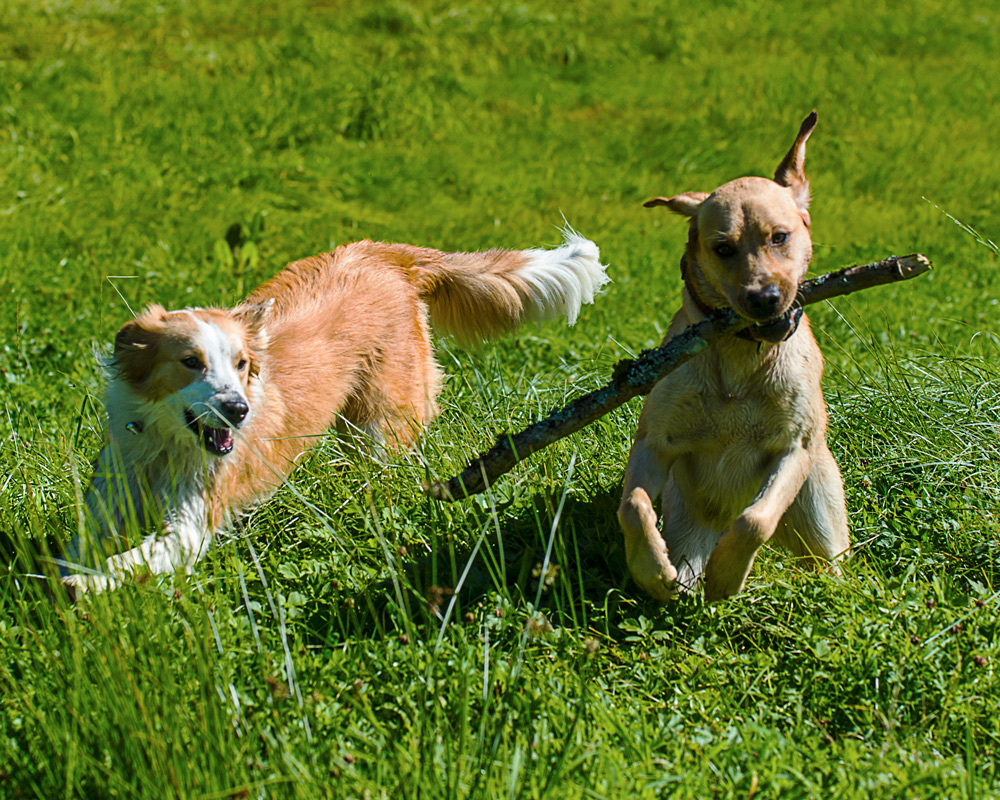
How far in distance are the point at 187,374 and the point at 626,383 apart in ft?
5.79

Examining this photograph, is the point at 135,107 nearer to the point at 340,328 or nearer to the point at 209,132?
the point at 209,132

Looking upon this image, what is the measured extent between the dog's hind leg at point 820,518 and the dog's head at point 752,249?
662 millimetres

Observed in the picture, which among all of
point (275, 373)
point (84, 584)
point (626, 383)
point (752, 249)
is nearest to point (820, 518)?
point (626, 383)

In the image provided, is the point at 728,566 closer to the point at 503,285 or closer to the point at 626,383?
the point at 626,383

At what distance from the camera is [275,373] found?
4.58 metres

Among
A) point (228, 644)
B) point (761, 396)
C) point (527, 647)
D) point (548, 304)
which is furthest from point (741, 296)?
point (548, 304)

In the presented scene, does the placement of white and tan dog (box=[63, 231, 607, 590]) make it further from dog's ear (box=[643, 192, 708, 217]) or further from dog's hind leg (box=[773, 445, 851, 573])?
dog's hind leg (box=[773, 445, 851, 573])

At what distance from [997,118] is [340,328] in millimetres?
8825

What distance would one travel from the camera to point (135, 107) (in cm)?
988

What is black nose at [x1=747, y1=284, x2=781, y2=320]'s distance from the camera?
307 centimetres

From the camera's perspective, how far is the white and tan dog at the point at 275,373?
13.0 feet

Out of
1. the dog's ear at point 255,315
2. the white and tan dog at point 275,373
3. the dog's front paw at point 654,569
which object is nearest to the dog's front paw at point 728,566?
the dog's front paw at point 654,569

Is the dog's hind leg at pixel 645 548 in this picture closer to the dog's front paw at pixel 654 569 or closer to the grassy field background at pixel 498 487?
the dog's front paw at pixel 654 569

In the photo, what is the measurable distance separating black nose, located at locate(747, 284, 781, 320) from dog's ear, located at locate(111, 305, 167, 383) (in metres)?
2.32
